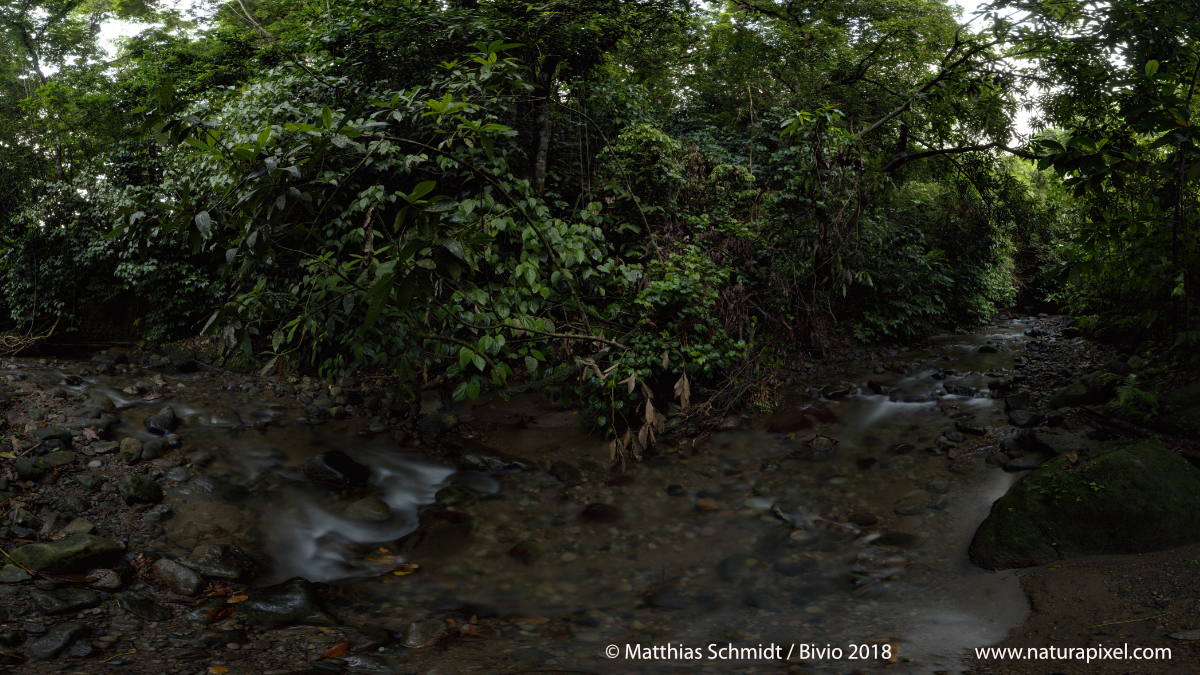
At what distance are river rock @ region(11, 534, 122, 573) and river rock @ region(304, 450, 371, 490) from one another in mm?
1906

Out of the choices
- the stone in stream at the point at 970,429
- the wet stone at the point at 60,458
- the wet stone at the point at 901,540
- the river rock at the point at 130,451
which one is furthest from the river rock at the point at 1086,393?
the wet stone at the point at 60,458

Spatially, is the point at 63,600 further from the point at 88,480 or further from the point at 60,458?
the point at 60,458

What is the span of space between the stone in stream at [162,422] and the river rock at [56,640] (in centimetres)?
371

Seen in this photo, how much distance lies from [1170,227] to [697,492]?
15.2 feet

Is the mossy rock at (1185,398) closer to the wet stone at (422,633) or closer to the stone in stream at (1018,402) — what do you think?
the stone in stream at (1018,402)

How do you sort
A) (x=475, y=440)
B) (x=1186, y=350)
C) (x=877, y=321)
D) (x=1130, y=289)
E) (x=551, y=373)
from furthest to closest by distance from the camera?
(x=877, y=321) → (x=475, y=440) → (x=1130, y=289) → (x=551, y=373) → (x=1186, y=350)

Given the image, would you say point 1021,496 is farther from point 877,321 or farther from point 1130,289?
point 877,321

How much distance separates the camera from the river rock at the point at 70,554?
3.50 meters

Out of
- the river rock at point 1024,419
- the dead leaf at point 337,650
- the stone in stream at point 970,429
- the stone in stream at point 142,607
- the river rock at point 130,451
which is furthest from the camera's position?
the stone in stream at point 970,429

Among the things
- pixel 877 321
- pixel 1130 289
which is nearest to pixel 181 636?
pixel 1130 289

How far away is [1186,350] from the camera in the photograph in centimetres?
507

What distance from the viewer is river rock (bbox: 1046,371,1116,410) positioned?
5.68 metres

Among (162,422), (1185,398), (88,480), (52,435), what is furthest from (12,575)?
(1185,398)

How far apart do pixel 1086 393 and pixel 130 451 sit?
8.97m
